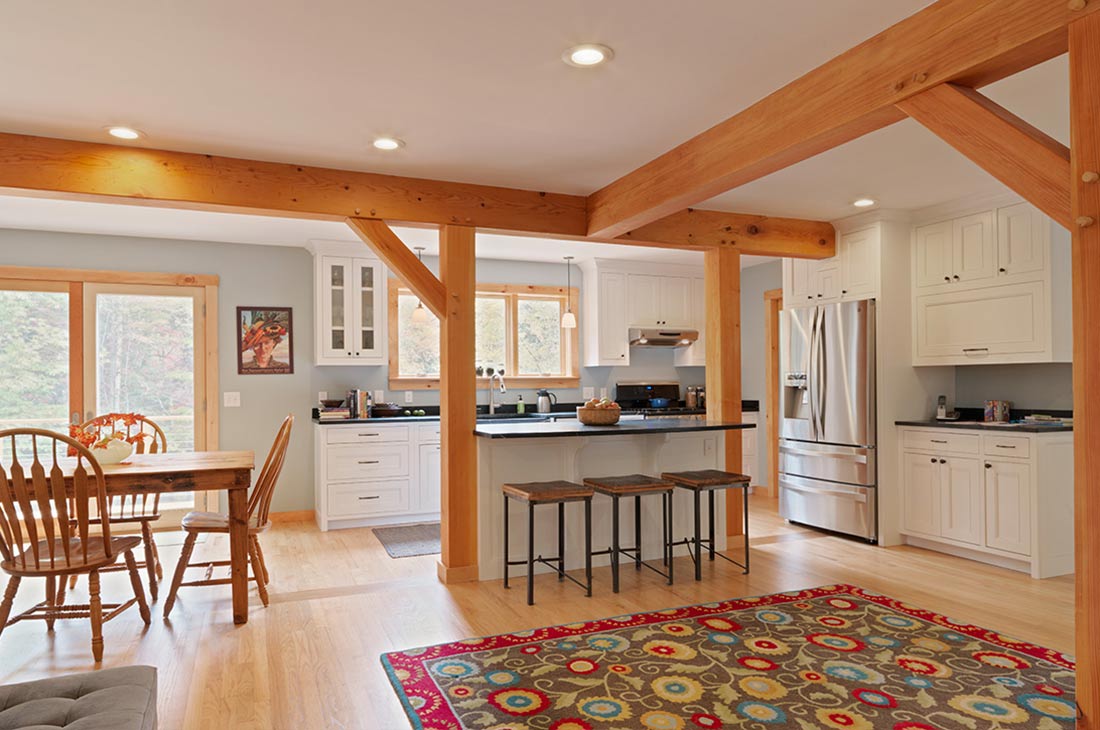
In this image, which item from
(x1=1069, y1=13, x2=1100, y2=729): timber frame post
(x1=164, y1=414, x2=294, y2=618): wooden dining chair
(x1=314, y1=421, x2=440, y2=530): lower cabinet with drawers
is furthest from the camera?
(x1=314, y1=421, x2=440, y2=530): lower cabinet with drawers

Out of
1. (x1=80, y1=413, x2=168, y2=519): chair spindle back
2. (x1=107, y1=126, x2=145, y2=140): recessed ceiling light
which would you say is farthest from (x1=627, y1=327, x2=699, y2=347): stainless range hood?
(x1=107, y1=126, x2=145, y2=140): recessed ceiling light

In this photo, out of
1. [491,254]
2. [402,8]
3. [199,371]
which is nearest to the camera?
[402,8]

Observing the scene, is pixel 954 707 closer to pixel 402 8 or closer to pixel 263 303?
pixel 402 8

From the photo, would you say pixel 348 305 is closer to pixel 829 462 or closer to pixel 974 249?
pixel 829 462

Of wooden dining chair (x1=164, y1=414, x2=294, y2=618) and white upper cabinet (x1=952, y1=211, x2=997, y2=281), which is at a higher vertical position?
white upper cabinet (x1=952, y1=211, x2=997, y2=281)

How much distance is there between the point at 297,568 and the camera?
4582 mm

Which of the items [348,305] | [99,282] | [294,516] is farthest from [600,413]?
[99,282]

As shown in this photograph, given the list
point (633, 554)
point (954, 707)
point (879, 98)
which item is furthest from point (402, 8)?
point (633, 554)

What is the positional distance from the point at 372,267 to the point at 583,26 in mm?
4094

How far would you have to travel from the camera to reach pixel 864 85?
2.56 m

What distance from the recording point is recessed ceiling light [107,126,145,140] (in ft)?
10.8

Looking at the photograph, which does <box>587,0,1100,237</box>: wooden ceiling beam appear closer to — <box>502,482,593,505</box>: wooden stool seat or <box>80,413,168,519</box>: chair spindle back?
<box>502,482,593,505</box>: wooden stool seat

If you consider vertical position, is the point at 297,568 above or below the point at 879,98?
below

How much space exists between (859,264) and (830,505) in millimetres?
1812
